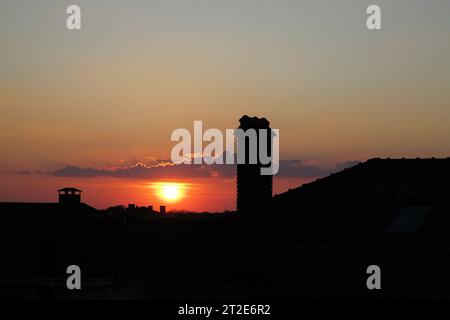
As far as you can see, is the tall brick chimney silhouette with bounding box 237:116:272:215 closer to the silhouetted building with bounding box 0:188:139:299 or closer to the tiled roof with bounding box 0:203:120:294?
the silhouetted building with bounding box 0:188:139:299

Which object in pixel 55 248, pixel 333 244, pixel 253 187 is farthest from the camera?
pixel 55 248

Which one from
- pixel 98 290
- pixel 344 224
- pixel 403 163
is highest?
pixel 403 163

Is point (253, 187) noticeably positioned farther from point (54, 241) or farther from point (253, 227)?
point (54, 241)

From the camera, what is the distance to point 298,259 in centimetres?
1780

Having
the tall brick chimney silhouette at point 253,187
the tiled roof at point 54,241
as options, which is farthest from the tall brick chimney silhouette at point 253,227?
the tiled roof at point 54,241

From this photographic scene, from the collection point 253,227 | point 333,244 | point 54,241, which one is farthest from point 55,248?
point 333,244

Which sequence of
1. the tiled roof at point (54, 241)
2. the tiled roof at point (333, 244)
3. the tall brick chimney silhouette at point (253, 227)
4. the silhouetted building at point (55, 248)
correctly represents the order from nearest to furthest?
the tiled roof at point (333, 244) → the tall brick chimney silhouette at point (253, 227) → the silhouetted building at point (55, 248) → the tiled roof at point (54, 241)

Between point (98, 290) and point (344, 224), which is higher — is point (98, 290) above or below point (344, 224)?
below

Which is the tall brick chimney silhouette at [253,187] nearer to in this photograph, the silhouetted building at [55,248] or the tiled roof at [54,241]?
→ the silhouetted building at [55,248]

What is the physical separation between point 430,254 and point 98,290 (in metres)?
19.4

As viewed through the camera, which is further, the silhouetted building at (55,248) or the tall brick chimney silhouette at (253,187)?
the silhouetted building at (55,248)
